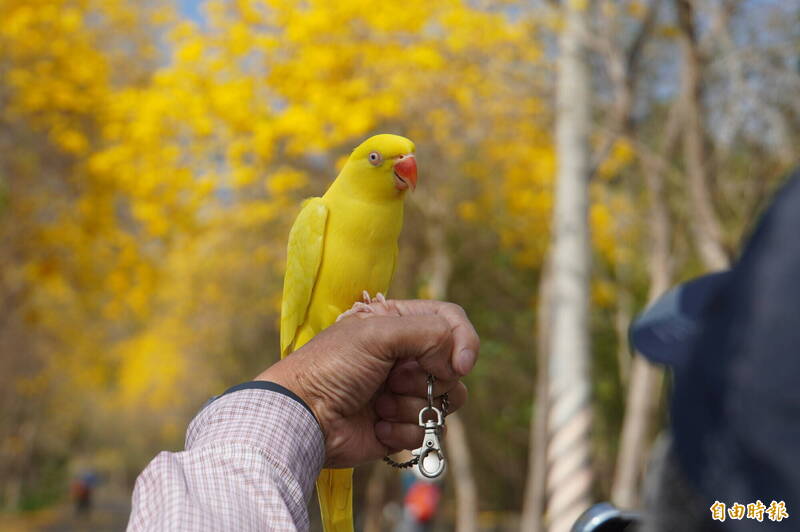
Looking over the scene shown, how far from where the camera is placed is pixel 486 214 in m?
8.53

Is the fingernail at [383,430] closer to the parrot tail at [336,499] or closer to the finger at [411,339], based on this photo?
the parrot tail at [336,499]

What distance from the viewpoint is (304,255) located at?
1369 mm

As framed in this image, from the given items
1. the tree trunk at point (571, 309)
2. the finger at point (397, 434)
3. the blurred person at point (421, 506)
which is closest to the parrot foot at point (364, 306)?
the finger at point (397, 434)

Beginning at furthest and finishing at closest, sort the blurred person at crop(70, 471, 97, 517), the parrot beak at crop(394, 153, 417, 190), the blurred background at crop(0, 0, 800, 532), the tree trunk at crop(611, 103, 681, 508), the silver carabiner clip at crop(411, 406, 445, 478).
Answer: the blurred person at crop(70, 471, 97, 517)
the tree trunk at crop(611, 103, 681, 508)
the blurred background at crop(0, 0, 800, 532)
the parrot beak at crop(394, 153, 417, 190)
the silver carabiner clip at crop(411, 406, 445, 478)

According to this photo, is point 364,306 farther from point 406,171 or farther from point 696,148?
point 696,148

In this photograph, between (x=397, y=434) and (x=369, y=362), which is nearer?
(x=369, y=362)

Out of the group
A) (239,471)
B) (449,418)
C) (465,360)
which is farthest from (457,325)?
(449,418)

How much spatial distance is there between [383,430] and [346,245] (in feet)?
1.28

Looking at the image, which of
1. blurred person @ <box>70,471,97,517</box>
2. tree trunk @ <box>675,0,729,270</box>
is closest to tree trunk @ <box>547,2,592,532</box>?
tree trunk @ <box>675,0,729,270</box>

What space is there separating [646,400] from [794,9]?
13.2 feet

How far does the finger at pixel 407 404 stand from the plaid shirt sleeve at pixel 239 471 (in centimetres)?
20

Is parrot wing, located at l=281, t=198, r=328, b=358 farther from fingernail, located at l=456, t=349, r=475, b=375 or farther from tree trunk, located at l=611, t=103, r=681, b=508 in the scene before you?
tree trunk, located at l=611, t=103, r=681, b=508

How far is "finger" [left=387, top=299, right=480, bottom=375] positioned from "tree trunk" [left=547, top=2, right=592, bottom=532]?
3984 millimetres

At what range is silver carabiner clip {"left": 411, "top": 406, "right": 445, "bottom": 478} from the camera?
3.79 feet
